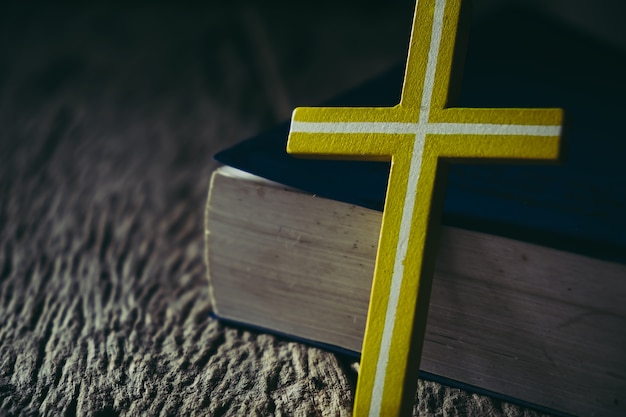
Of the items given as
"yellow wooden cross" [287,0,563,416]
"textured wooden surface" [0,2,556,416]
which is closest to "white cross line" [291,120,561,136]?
"yellow wooden cross" [287,0,563,416]

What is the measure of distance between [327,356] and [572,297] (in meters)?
0.20

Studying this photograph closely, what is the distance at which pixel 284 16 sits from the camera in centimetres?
152

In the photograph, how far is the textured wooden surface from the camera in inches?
19.8

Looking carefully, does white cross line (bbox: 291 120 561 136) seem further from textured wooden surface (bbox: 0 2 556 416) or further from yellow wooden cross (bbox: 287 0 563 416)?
textured wooden surface (bbox: 0 2 556 416)

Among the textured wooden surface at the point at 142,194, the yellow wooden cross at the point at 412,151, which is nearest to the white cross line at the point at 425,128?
the yellow wooden cross at the point at 412,151

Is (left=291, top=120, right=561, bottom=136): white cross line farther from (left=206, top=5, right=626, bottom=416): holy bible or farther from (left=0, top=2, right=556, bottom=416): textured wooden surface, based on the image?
(left=0, top=2, right=556, bottom=416): textured wooden surface

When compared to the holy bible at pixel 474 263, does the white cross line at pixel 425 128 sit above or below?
above

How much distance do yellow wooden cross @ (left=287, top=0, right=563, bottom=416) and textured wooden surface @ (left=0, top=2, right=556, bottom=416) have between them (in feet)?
0.21

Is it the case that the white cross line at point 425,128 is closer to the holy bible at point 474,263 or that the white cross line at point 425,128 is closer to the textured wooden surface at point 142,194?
the holy bible at point 474,263

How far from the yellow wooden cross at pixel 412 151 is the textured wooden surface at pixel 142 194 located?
7cm

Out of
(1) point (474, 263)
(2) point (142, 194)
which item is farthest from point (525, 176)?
(2) point (142, 194)

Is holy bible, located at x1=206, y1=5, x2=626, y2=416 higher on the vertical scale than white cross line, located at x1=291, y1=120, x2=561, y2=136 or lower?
lower

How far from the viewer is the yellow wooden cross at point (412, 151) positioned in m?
0.44

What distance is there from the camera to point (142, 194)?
88 centimetres
